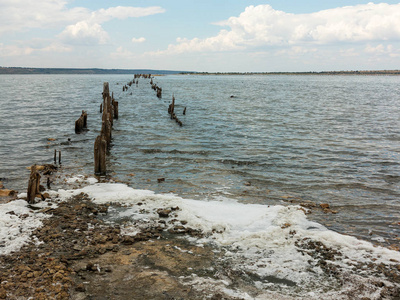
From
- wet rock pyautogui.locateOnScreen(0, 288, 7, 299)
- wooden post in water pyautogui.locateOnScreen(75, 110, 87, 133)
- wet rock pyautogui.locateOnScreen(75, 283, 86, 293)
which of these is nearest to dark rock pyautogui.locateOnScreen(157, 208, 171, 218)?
wet rock pyautogui.locateOnScreen(75, 283, 86, 293)

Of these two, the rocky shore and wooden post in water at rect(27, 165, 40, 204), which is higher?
wooden post in water at rect(27, 165, 40, 204)

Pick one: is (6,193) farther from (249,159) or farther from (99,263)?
(249,159)

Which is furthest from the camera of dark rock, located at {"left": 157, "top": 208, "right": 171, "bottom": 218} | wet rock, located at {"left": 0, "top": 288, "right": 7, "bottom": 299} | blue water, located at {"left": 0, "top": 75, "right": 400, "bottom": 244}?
blue water, located at {"left": 0, "top": 75, "right": 400, "bottom": 244}

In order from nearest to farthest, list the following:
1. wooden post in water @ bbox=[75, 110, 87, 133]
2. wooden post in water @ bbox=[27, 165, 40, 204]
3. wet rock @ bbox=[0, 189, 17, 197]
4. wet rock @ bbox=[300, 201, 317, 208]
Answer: wooden post in water @ bbox=[27, 165, 40, 204]
wet rock @ bbox=[0, 189, 17, 197]
wet rock @ bbox=[300, 201, 317, 208]
wooden post in water @ bbox=[75, 110, 87, 133]

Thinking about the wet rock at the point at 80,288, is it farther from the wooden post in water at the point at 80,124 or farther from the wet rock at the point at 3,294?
the wooden post in water at the point at 80,124

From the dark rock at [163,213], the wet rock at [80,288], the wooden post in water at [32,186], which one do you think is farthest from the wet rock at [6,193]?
the wet rock at [80,288]

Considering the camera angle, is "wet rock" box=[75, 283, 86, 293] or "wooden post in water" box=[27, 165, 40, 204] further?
"wooden post in water" box=[27, 165, 40, 204]

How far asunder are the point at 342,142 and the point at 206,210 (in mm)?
13100

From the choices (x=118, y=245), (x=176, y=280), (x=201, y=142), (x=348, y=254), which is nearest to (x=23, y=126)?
(x=201, y=142)

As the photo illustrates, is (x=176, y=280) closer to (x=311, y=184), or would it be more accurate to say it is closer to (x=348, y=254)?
(x=348, y=254)

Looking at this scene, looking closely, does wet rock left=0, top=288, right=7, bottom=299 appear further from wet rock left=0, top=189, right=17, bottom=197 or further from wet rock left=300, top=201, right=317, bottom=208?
wet rock left=300, top=201, right=317, bottom=208

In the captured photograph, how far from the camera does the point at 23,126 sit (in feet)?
73.1

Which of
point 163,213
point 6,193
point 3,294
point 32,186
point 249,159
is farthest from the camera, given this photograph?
point 249,159

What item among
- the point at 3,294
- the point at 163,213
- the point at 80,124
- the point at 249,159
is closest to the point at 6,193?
the point at 163,213
